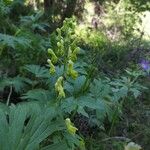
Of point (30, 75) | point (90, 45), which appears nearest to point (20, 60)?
point (30, 75)

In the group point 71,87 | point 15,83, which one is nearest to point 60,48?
point 71,87

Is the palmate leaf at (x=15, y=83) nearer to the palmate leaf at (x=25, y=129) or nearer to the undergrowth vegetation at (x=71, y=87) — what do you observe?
the undergrowth vegetation at (x=71, y=87)

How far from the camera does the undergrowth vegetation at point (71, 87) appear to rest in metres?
2.25

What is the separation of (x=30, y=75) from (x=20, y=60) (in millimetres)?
204

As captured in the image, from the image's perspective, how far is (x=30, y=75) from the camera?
400 centimetres

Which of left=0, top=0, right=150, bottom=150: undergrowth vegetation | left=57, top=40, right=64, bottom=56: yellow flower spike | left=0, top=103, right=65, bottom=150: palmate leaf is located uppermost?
left=57, top=40, right=64, bottom=56: yellow flower spike

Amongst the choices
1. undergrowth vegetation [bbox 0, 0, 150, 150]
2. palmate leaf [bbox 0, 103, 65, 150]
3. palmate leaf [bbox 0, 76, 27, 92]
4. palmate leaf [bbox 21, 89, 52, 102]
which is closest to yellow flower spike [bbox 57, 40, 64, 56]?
undergrowth vegetation [bbox 0, 0, 150, 150]

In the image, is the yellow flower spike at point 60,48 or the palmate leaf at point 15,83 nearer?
Result: the yellow flower spike at point 60,48

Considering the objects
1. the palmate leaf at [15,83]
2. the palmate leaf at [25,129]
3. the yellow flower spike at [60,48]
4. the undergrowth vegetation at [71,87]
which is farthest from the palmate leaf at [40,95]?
the palmate leaf at [25,129]

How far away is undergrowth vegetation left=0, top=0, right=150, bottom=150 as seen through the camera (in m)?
2.25

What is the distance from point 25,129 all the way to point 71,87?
90 centimetres

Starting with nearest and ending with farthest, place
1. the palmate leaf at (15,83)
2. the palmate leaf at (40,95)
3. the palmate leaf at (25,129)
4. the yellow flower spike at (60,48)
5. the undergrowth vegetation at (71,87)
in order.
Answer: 1. the palmate leaf at (25,129)
2. the undergrowth vegetation at (71,87)
3. the yellow flower spike at (60,48)
4. the palmate leaf at (40,95)
5. the palmate leaf at (15,83)

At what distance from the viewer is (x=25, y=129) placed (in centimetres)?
218

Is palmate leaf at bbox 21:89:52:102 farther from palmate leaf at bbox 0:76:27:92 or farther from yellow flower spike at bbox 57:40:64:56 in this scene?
yellow flower spike at bbox 57:40:64:56
